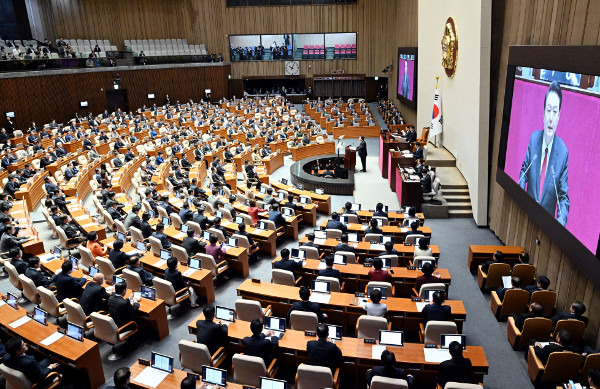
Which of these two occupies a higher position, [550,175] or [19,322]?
[550,175]

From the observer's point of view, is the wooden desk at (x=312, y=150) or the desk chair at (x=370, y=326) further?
the wooden desk at (x=312, y=150)

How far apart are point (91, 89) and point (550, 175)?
90.1ft

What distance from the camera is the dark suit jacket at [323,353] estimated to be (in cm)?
550

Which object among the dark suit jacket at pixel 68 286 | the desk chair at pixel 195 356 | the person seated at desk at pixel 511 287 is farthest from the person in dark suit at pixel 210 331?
the person seated at desk at pixel 511 287

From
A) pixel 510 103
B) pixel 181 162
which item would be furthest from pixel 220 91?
pixel 510 103

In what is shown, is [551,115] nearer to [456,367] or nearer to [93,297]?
[456,367]

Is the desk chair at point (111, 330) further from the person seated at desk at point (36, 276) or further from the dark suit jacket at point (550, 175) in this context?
the dark suit jacket at point (550, 175)

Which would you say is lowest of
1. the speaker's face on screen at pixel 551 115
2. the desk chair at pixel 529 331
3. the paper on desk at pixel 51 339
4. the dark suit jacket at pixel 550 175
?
the desk chair at pixel 529 331

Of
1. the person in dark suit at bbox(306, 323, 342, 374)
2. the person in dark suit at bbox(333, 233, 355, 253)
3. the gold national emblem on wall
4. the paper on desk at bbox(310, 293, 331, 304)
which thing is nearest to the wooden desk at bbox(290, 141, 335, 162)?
the gold national emblem on wall

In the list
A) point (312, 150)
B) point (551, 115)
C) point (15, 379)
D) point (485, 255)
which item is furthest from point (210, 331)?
point (312, 150)

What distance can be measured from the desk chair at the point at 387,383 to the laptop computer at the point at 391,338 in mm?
1085

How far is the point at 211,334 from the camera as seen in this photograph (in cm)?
611

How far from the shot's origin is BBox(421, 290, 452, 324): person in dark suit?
→ 20.5ft

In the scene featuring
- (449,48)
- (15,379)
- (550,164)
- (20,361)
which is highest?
(449,48)
